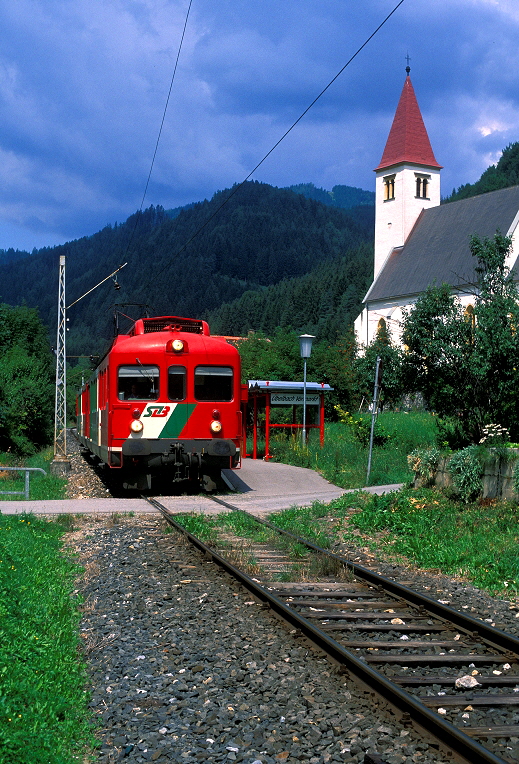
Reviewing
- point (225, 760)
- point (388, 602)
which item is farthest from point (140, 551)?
point (225, 760)

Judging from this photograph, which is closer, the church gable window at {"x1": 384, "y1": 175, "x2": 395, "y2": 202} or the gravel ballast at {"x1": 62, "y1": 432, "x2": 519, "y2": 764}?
the gravel ballast at {"x1": 62, "y1": 432, "x2": 519, "y2": 764}

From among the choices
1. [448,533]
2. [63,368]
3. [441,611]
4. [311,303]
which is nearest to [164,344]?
[448,533]

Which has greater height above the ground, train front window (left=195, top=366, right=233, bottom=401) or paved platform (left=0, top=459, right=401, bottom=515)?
train front window (left=195, top=366, right=233, bottom=401)

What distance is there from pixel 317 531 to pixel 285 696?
6.80m

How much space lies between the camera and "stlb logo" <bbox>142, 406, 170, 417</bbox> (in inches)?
640

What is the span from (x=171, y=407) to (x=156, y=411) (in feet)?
1.09

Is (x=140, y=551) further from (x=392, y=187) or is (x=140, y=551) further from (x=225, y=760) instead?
(x=392, y=187)

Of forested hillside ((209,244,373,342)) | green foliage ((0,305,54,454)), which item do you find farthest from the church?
forested hillside ((209,244,373,342))

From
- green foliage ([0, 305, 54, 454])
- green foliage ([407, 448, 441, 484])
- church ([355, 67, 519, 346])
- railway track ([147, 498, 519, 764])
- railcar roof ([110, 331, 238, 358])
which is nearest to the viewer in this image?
railway track ([147, 498, 519, 764])

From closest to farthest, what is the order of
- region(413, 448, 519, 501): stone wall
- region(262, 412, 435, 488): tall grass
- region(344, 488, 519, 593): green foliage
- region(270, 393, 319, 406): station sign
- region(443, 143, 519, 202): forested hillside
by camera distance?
region(344, 488, 519, 593): green foliage
region(413, 448, 519, 501): stone wall
region(262, 412, 435, 488): tall grass
region(270, 393, 319, 406): station sign
region(443, 143, 519, 202): forested hillside

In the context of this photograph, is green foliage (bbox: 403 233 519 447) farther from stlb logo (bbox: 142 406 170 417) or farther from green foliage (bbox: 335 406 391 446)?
green foliage (bbox: 335 406 391 446)

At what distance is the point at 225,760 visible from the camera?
4.05m

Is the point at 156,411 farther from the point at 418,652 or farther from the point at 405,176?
the point at 405,176

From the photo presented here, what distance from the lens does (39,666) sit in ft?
17.1
